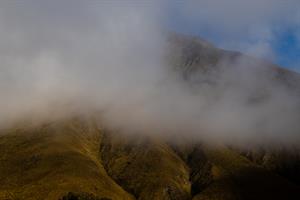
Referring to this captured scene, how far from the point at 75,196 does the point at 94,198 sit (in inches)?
191

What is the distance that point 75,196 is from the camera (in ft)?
320

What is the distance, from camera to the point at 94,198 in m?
100
